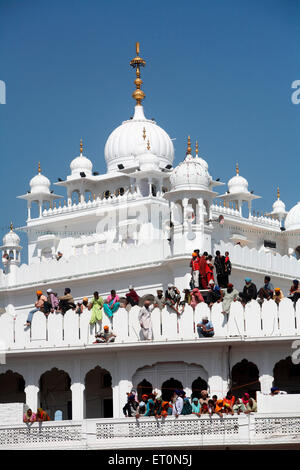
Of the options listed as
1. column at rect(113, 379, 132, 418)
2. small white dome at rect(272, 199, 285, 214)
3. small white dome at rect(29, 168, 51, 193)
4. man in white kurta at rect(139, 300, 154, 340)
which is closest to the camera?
man in white kurta at rect(139, 300, 154, 340)

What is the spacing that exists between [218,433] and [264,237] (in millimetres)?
26885

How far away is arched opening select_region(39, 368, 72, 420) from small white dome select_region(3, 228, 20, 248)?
722 inches

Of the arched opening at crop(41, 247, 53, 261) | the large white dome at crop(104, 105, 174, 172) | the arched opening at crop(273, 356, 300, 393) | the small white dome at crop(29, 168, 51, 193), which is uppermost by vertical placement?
the large white dome at crop(104, 105, 174, 172)

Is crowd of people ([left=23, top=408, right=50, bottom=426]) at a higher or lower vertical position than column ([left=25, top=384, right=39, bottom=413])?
lower

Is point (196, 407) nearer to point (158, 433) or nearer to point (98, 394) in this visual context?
point (158, 433)

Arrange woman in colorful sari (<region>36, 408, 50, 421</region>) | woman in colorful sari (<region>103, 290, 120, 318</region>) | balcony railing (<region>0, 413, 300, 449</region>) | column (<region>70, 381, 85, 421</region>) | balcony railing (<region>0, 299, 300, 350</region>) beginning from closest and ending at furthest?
1. balcony railing (<region>0, 413, 300, 449</region>)
2. woman in colorful sari (<region>36, 408, 50, 421</region>)
3. balcony railing (<region>0, 299, 300, 350</region>)
4. woman in colorful sari (<region>103, 290, 120, 318</region>)
5. column (<region>70, 381, 85, 421</region>)

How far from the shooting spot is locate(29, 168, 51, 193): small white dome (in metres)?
61.9

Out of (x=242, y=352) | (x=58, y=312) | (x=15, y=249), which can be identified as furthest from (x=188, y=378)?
(x=15, y=249)

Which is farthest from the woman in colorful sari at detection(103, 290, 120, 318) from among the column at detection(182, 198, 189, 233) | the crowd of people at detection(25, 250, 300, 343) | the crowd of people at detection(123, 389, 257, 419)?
the column at detection(182, 198, 189, 233)

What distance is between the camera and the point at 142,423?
36.0 m

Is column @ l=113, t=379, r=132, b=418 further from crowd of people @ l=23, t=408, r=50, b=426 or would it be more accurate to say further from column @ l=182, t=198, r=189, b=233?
column @ l=182, t=198, r=189, b=233

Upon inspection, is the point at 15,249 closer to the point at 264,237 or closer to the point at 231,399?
the point at 264,237

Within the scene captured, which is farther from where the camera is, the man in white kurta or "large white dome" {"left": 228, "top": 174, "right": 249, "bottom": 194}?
"large white dome" {"left": 228, "top": 174, "right": 249, "bottom": 194}
